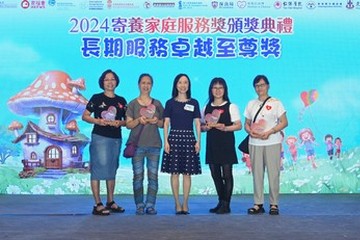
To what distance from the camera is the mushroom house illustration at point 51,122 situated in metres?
6.27

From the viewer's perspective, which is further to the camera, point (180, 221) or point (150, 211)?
point (150, 211)

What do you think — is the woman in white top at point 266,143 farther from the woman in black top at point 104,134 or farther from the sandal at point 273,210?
the woman in black top at point 104,134

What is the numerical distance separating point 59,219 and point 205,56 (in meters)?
2.48

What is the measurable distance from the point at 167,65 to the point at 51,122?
1.36m

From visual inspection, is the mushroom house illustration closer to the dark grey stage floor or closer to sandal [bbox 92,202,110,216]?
the dark grey stage floor

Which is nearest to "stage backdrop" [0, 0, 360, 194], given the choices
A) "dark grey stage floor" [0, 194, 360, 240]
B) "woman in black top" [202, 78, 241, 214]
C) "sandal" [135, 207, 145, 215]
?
"dark grey stage floor" [0, 194, 360, 240]

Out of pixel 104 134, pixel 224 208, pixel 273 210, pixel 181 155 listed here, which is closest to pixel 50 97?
pixel 104 134

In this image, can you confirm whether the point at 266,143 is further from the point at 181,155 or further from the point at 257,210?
the point at 181,155

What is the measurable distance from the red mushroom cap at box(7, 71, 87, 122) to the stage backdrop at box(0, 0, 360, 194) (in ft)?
0.03

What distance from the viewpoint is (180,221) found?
4.53m

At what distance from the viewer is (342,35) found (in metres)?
6.30

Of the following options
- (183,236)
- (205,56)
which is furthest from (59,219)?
(205,56)

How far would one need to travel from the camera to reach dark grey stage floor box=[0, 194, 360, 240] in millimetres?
3986

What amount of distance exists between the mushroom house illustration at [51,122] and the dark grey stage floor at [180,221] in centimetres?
55
